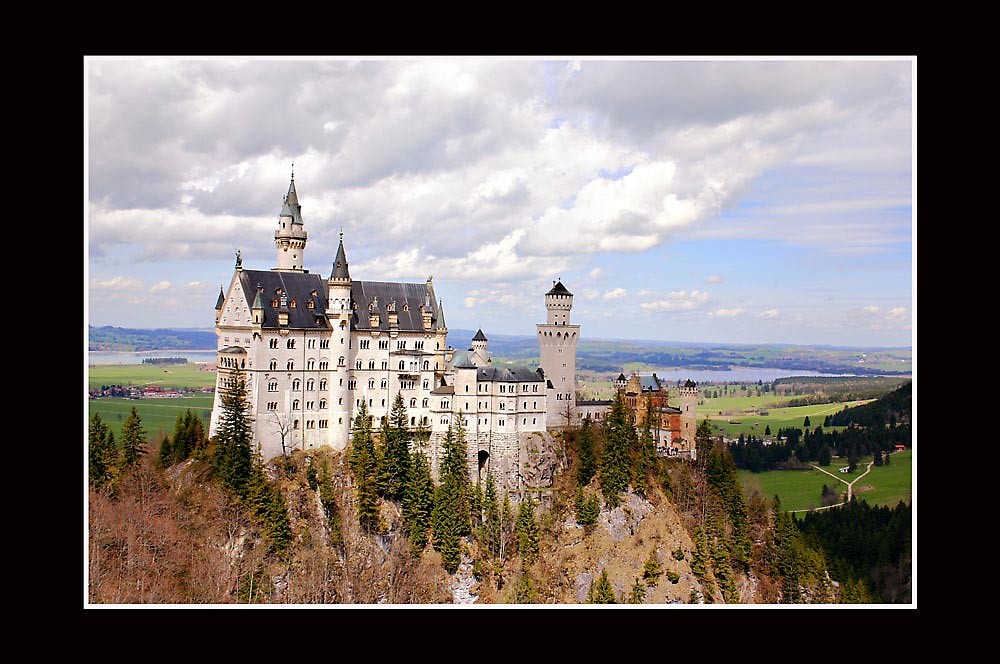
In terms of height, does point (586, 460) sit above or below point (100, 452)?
below

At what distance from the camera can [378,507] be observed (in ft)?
151

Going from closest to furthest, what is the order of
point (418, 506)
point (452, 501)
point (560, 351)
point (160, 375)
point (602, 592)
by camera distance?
1. point (602, 592)
2. point (452, 501)
3. point (418, 506)
4. point (160, 375)
5. point (560, 351)

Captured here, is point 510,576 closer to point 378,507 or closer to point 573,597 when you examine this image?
point 573,597

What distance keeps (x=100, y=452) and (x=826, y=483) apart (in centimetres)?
5693

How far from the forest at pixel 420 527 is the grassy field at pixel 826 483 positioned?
909cm

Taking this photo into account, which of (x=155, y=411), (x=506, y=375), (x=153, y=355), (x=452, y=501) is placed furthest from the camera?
(x=153, y=355)

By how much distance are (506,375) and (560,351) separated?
537 cm

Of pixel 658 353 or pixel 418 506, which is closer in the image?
pixel 418 506

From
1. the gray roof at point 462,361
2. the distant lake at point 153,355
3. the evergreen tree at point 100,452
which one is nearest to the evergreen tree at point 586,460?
the gray roof at point 462,361

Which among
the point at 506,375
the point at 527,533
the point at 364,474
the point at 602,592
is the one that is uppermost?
the point at 506,375

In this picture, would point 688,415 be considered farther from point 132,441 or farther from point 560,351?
point 132,441

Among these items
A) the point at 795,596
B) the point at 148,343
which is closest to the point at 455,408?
the point at 148,343

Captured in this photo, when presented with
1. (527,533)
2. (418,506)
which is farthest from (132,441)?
(527,533)

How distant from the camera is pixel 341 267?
48656mm
